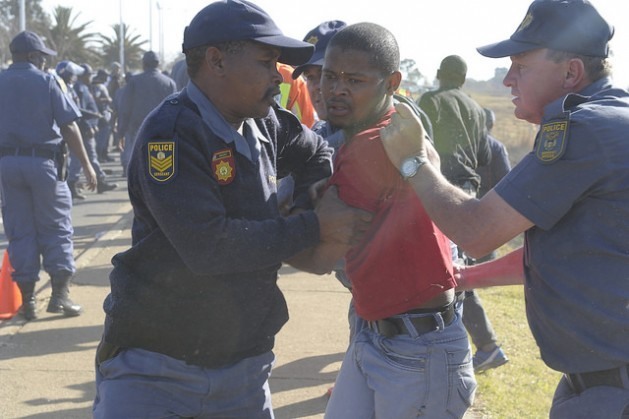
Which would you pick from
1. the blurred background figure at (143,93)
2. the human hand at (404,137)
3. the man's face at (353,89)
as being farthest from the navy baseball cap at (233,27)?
the blurred background figure at (143,93)

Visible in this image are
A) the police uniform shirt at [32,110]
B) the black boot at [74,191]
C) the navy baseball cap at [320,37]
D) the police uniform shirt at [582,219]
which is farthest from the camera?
the black boot at [74,191]

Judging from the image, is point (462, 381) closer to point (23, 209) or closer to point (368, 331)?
point (368, 331)

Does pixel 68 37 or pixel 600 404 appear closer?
pixel 600 404

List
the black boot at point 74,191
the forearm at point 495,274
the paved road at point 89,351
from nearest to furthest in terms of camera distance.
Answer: the forearm at point 495,274
the paved road at point 89,351
the black boot at point 74,191

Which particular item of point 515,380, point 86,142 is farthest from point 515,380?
point 86,142

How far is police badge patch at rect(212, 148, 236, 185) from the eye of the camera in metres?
2.57

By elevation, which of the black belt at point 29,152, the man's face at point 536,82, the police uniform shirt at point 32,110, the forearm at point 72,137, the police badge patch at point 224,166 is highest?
the man's face at point 536,82

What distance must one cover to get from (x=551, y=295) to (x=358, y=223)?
2.12 feet

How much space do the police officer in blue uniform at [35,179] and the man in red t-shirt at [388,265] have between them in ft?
14.7

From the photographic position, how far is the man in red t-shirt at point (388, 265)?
2812 mm

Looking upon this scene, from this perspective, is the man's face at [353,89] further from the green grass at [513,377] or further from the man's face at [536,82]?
the green grass at [513,377]

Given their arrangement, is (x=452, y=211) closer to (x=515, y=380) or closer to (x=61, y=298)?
(x=515, y=380)

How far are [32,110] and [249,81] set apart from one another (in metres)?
4.80

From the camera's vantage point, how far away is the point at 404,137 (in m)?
2.66
